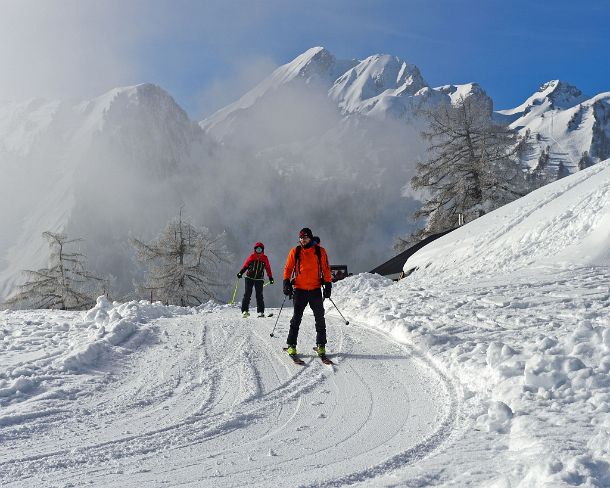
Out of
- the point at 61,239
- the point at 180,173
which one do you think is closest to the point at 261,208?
the point at 180,173

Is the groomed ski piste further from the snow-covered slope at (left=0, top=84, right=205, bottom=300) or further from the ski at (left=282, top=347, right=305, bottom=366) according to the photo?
the snow-covered slope at (left=0, top=84, right=205, bottom=300)

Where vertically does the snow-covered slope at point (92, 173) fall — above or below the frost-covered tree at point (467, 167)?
above

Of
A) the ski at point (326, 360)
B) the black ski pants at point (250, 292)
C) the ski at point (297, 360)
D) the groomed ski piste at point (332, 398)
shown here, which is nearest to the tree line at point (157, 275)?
the black ski pants at point (250, 292)

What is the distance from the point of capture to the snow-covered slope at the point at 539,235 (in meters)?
13.2

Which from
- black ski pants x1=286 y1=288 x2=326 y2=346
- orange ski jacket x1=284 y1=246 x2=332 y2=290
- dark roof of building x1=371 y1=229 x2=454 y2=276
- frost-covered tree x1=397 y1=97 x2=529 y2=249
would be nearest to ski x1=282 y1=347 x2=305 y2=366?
black ski pants x1=286 y1=288 x2=326 y2=346

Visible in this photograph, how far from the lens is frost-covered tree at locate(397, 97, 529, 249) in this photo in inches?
1122

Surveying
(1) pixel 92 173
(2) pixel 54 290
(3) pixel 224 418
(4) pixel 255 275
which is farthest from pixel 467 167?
(1) pixel 92 173

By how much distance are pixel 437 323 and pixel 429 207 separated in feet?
78.8

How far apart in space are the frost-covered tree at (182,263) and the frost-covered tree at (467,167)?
54.7ft

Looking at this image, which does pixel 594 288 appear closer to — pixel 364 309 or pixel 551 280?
pixel 551 280

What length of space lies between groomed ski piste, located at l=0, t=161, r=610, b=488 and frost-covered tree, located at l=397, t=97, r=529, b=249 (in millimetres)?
18535

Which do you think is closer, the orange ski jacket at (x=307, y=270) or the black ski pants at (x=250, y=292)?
the orange ski jacket at (x=307, y=270)

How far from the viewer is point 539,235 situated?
14953mm

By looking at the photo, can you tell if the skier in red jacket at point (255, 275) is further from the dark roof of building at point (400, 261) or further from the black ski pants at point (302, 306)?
the dark roof of building at point (400, 261)
